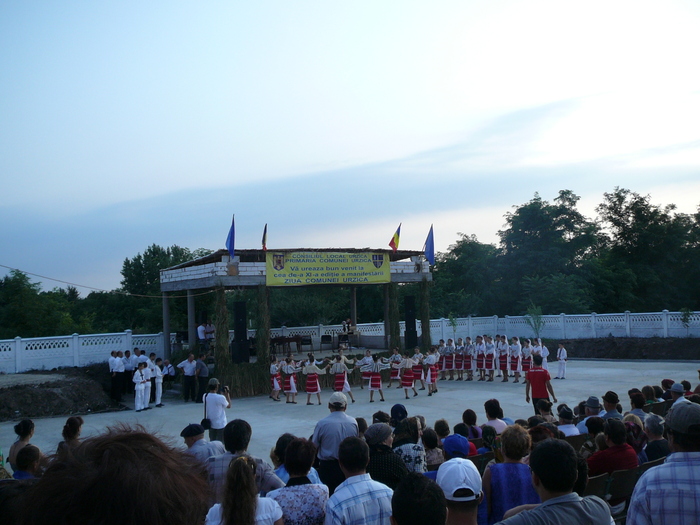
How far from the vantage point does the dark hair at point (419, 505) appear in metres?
2.40

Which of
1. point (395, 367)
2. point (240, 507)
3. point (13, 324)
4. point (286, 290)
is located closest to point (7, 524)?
point (240, 507)

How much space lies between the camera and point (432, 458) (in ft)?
17.4

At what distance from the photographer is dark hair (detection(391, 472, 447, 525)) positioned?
2396 mm

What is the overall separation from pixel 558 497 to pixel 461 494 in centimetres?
100

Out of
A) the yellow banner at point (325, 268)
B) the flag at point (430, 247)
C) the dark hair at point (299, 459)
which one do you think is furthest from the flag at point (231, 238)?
the dark hair at point (299, 459)

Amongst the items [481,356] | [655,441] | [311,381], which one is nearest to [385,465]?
[655,441]

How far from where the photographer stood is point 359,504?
3164 mm

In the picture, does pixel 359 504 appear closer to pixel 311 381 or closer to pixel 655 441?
pixel 655 441

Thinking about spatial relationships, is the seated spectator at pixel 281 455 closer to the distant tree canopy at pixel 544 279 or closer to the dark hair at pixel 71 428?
the dark hair at pixel 71 428

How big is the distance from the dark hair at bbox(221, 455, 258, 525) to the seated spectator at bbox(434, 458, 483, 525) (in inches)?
47.1

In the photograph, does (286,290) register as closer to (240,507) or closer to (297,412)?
(297,412)

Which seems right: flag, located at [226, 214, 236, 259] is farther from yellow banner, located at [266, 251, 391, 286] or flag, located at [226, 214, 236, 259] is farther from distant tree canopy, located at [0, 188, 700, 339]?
distant tree canopy, located at [0, 188, 700, 339]

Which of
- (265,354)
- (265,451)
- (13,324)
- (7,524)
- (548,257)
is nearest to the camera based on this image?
(7,524)

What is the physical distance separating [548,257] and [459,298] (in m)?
5.88
